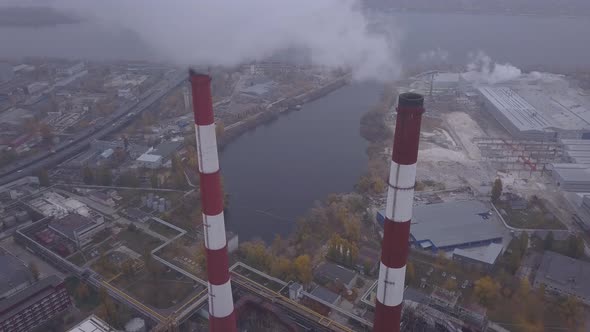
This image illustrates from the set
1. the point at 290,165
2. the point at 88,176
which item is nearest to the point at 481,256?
the point at 290,165

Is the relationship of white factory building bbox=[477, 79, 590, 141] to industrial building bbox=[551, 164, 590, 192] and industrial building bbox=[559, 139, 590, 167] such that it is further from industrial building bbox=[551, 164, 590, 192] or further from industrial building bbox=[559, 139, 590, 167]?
industrial building bbox=[551, 164, 590, 192]

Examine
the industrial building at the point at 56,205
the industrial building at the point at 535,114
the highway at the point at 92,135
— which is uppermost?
the industrial building at the point at 535,114

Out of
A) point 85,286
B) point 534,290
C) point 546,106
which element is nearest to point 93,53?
point 85,286

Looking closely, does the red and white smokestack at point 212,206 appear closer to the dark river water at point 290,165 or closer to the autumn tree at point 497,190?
the dark river water at point 290,165

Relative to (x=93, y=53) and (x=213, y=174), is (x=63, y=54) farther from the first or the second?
(x=213, y=174)

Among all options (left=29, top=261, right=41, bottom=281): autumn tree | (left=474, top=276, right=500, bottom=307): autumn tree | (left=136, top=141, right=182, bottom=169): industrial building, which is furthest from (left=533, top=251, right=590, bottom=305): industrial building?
(left=136, top=141, right=182, bottom=169): industrial building

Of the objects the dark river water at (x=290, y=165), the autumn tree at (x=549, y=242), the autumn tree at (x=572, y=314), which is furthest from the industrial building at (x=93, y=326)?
the autumn tree at (x=549, y=242)
